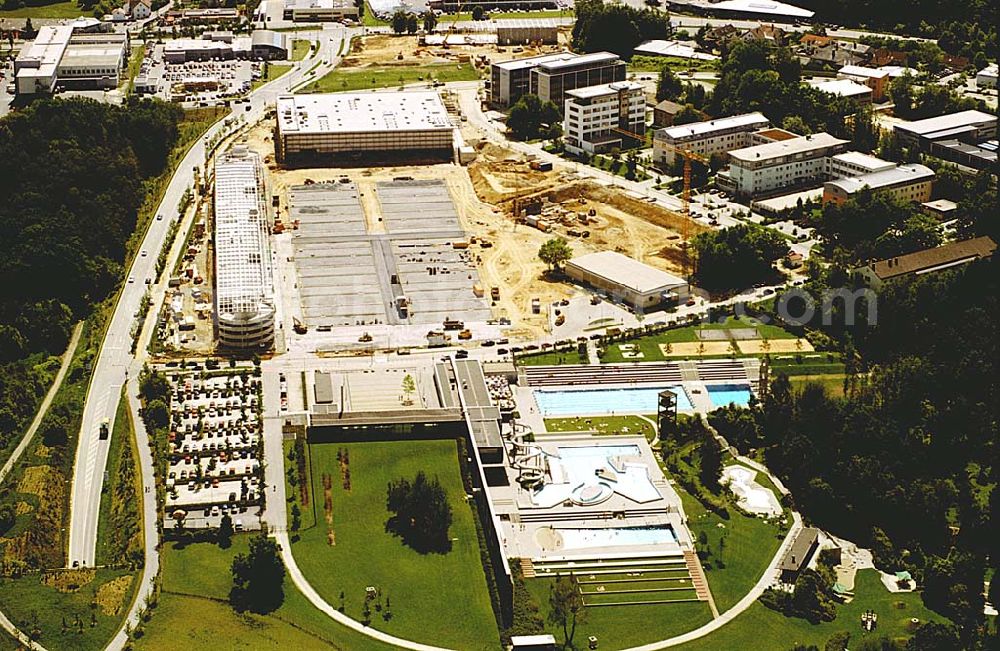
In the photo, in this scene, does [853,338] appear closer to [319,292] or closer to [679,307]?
[679,307]

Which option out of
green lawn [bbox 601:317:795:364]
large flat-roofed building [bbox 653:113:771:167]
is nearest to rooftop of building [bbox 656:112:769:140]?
large flat-roofed building [bbox 653:113:771:167]

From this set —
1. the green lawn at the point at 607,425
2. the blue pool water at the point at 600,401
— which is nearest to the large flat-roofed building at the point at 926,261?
the blue pool water at the point at 600,401

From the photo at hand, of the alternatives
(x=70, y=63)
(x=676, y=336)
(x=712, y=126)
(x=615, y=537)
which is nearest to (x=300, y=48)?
(x=70, y=63)

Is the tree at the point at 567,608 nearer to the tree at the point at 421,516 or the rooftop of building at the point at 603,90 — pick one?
the tree at the point at 421,516

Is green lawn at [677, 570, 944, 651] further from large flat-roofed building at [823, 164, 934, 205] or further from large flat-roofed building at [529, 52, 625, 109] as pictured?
large flat-roofed building at [529, 52, 625, 109]

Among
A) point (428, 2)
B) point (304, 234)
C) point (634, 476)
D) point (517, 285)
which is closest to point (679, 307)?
point (517, 285)

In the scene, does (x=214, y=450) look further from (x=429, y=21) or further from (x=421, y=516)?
(x=429, y=21)

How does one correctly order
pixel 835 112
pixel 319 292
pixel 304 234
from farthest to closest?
pixel 835 112 → pixel 304 234 → pixel 319 292
